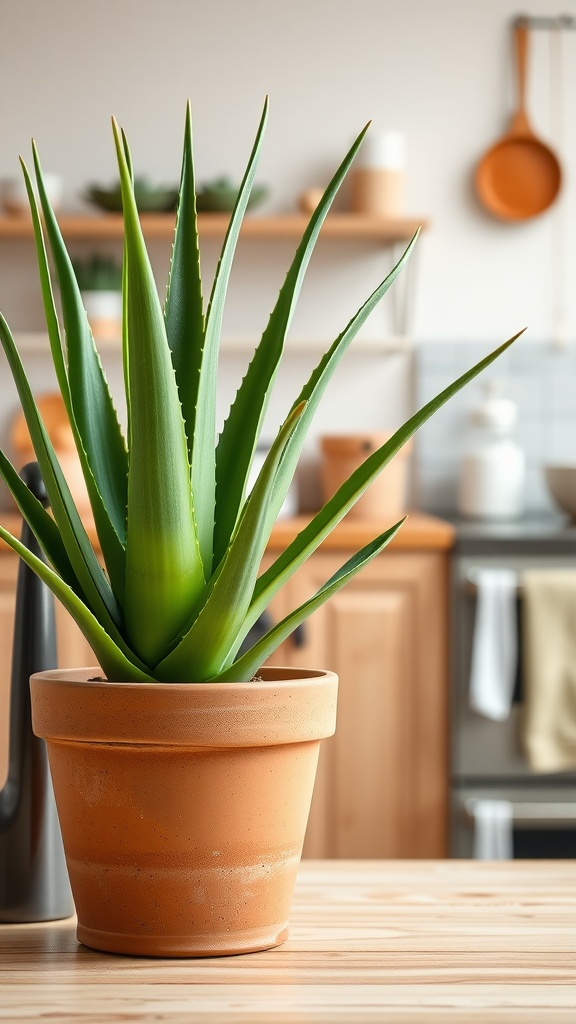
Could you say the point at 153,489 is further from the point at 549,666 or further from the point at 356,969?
the point at 549,666

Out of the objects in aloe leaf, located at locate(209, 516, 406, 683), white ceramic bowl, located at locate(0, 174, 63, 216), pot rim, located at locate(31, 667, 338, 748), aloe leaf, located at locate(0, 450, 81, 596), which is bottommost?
pot rim, located at locate(31, 667, 338, 748)

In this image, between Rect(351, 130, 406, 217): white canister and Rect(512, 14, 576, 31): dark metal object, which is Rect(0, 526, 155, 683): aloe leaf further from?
Rect(512, 14, 576, 31): dark metal object

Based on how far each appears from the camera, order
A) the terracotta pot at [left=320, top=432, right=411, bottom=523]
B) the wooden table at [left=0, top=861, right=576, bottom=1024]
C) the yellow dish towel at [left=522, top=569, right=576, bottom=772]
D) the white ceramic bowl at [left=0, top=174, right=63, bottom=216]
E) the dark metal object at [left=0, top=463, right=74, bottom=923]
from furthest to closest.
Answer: the white ceramic bowl at [left=0, top=174, right=63, bottom=216] → the terracotta pot at [left=320, top=432, right=411, bottom=523] → the yellow dish towel at [left=522, top=569, right=576, bottom=772] → the dark metal object at [left=0, top=463, right=74, bottom=923] → the wooden table at [left=0, top=861, right=576, bottom=1024]

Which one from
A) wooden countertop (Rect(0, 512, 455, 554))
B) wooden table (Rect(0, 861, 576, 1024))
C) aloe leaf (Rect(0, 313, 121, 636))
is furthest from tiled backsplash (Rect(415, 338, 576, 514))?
aloe leaf (Rect(0, 313, 121, 636))

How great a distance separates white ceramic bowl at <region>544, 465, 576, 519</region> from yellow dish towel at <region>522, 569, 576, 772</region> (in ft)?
1.32

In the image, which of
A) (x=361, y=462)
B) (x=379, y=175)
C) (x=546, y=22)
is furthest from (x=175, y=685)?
(x=546, y=22)

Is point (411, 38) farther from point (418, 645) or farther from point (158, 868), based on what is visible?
point (158, 868)

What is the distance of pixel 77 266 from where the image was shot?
3.33m

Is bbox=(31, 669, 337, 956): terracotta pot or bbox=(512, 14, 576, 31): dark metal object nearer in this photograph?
bbox=(31, 669, 337, 956): terracotta pot

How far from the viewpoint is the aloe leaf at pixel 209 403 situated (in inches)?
26.8

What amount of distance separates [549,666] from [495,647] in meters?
0.12

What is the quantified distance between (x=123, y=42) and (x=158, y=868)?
10.6 ft

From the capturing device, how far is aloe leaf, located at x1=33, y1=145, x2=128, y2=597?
0.70m

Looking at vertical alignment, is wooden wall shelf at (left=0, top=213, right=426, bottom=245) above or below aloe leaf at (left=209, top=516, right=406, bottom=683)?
above
